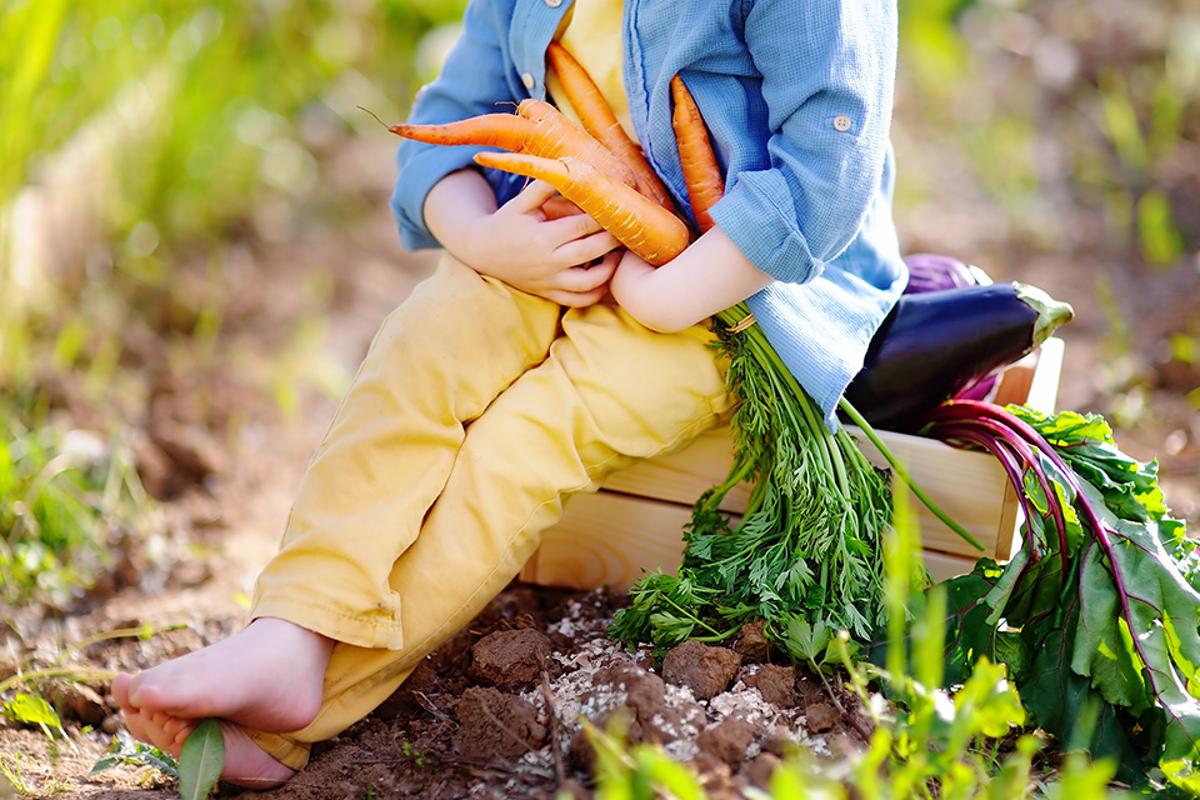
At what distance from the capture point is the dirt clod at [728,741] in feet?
5.03

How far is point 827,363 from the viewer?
1.85 m

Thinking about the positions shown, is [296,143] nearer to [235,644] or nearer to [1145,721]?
[235,644]

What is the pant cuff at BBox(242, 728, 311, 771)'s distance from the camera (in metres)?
1.71

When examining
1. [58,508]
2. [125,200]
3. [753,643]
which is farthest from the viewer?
[125,200]

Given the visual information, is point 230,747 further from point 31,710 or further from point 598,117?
point 598,117

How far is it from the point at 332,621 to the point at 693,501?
0.70 meters

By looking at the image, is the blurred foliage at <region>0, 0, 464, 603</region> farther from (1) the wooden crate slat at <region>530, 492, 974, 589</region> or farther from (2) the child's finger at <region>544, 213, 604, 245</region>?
(2) the child's finger at <region>544, 213, 604, 245</region>

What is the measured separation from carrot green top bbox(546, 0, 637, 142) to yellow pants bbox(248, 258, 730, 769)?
343 mm

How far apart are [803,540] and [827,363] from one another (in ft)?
0.87

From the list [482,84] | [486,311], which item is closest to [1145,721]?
[486,311]

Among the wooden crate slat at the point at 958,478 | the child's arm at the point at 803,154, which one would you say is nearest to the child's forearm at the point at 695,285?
the child's arm at the point at 803,154

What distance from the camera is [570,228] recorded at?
72.9 inches

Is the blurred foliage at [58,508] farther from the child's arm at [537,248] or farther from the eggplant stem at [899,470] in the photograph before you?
the eggplant stem at [899,470]

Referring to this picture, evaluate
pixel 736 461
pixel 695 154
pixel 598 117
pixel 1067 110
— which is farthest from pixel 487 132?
pixel 1067 110
